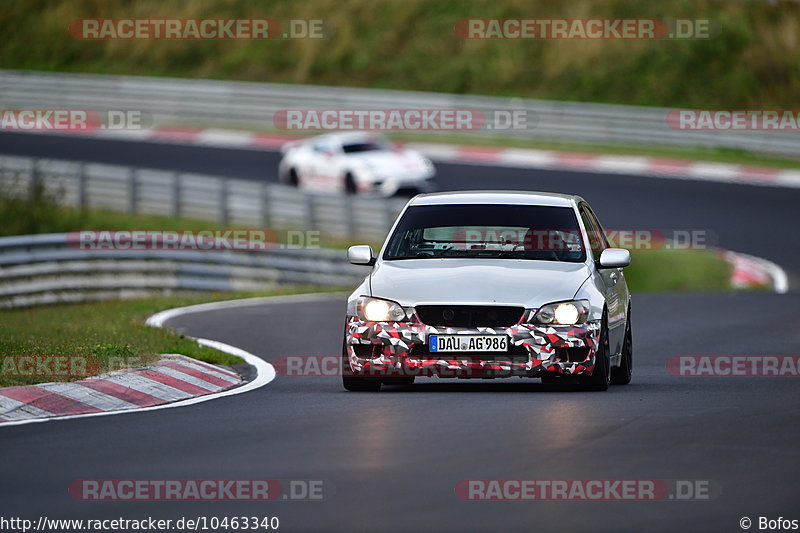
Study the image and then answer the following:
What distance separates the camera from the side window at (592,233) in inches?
522

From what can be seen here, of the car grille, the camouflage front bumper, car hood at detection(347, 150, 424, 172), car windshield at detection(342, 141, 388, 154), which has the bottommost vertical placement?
the camouflage front bumper

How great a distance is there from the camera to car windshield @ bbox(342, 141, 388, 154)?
36.7 metres

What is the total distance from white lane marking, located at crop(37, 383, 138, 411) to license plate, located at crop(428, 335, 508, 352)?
7.39 ft

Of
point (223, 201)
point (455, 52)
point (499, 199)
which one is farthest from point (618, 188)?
point (499, 199)

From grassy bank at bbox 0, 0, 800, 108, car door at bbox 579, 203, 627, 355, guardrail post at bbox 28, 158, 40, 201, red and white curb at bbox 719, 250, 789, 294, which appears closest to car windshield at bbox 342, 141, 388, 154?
guardrail post at bbox 28, 158, 40, 201

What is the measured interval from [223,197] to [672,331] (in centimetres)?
1572

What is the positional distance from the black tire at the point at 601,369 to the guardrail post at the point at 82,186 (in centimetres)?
2218

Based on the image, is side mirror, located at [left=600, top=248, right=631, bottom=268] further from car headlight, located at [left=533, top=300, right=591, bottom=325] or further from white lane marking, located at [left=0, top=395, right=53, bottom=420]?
white lane marking, located at [left=0, top=395, right=53, bottom=420]

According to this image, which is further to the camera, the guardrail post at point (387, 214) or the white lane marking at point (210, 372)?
the guardrail post at point (387, 214)

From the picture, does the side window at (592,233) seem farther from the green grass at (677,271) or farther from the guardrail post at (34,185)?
the guardrail post at (34,185)

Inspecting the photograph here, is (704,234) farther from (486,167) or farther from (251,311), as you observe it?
(251,311)

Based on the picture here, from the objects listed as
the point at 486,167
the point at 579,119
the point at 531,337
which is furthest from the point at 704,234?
the point at 531,337

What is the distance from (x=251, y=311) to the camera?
2172 centimetres

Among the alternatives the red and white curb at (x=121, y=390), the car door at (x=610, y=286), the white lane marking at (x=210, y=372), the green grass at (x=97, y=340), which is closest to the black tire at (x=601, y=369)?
the car door at (x=610, y=286)
